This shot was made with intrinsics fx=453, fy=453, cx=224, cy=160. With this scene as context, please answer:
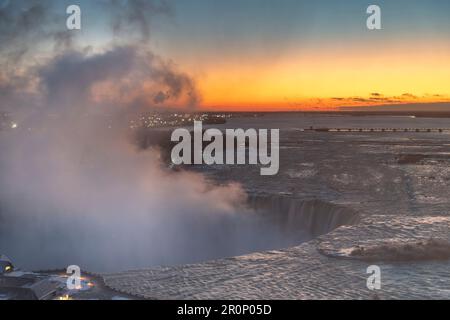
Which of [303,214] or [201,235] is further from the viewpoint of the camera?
[303,214]

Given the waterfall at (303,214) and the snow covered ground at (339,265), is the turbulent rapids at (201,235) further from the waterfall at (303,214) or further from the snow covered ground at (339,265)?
the snow covered ground at (339,265)

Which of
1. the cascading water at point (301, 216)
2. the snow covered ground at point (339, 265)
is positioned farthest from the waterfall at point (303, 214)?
the snow covered ground at point (339, 265)

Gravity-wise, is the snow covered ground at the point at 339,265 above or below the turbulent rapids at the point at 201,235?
above

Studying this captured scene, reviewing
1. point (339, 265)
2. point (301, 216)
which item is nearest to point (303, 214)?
point (301, 216)

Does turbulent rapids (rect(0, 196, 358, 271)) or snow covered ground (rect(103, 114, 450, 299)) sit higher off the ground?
snow covered ground (rect(103, 114, 450, 299))

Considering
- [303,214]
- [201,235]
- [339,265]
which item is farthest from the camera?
[303,214]

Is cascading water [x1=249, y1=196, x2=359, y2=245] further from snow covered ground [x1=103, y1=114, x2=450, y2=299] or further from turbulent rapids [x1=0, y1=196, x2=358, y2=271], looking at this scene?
snow covered ground [x1=103, y1=114, x2=450, y2=299]

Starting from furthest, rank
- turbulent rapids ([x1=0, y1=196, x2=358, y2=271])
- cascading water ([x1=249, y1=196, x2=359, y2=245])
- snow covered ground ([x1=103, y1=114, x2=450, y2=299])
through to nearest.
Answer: cascading water ([x1=249, y1=196, x2=359, y2=245])
turbulent rapids ([x1=0, y1=196, x2=358, y2=271])
snow covered ground ([x1=103, y1=114, x2=450, y2=299])

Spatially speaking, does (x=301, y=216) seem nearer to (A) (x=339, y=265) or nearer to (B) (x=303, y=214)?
(B) (x=303, y=214)

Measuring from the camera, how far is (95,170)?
5244 cm

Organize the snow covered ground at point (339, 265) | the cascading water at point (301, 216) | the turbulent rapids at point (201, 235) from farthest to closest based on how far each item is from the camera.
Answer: the cascading water at point (301, 216) < the turbulent rapids at point (201, 235) < the snow covered ground at point (339, 265)

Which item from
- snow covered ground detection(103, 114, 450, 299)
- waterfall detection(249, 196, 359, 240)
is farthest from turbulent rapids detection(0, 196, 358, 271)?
snow covered ground detection(103, 114, 450, 299)

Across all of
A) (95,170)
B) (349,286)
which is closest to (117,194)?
(95,170)
